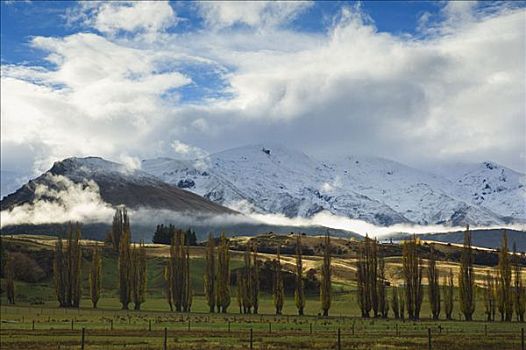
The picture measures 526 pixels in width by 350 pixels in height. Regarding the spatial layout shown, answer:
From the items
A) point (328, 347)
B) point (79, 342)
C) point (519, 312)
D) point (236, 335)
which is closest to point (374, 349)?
point (328, 347)

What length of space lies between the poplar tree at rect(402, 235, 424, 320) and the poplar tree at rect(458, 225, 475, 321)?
662 cm

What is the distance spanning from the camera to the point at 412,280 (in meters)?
113

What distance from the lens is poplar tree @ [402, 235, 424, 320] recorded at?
110125 mm

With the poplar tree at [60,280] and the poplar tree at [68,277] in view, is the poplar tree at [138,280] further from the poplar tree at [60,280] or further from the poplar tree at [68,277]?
the poplar tree at [60,280]

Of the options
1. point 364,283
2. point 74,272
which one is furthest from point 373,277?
point 74,272

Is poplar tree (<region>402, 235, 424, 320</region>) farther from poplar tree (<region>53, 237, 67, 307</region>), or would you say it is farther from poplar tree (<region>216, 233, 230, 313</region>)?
poplar tree (<region>53, 237, 67, 307</region>)

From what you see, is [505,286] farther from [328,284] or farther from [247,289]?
[247,289]

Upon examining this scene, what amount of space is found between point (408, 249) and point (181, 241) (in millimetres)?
42886

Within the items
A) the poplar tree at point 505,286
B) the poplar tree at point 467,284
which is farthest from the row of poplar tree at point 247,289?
the poplar tree at point 505,286

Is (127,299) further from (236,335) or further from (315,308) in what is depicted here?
(236,335)

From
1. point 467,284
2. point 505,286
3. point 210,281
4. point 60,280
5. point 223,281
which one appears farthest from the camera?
point 60,280

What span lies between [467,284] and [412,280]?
8839 millimetres

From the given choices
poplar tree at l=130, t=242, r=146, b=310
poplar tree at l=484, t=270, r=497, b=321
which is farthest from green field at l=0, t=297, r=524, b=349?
poplar tree at l=130, t=242, r=146, b=310

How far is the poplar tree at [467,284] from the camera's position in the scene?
4259 inches
